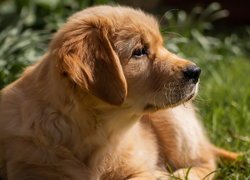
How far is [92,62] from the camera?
3.52 m

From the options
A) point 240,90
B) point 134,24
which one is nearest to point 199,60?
point 240,90

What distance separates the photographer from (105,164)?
3840mm

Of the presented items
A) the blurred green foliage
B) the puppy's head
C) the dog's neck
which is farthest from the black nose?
the blurred green foliage

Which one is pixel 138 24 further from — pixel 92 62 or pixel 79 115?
pixel 79 115

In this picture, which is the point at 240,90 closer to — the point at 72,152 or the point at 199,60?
the point at 199,60

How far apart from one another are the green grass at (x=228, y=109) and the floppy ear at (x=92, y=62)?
115cm

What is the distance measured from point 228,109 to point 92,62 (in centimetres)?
229

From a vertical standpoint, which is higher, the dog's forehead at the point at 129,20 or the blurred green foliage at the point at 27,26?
the dog's forehead at the point at 129,20

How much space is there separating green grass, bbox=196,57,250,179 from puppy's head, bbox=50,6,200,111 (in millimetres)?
827

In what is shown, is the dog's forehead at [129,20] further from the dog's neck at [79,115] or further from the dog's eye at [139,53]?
the dog's neck at [79,115]

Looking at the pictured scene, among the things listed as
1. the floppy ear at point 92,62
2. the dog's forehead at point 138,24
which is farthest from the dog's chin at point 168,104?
the dog's forehead at point 138,24

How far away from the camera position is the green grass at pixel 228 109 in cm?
443

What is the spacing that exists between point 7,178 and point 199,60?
3.37 meters

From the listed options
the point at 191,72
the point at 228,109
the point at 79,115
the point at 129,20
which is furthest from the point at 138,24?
the point at 228,109
